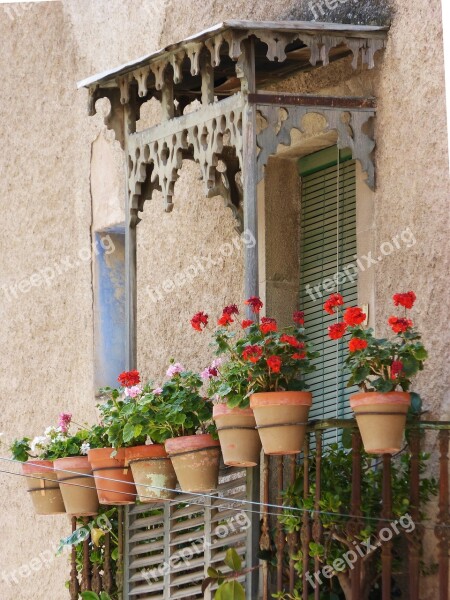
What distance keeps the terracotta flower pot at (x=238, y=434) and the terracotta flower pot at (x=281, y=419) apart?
233 millimetres

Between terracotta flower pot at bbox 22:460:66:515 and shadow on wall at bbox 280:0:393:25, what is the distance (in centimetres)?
288

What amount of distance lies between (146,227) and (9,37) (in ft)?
7.56

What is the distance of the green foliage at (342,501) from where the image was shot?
7902 mm

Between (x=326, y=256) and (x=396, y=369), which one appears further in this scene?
(x=326, y=256)

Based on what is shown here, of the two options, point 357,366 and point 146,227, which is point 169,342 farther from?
point 357,366

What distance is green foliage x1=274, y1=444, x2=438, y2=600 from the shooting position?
7902mm

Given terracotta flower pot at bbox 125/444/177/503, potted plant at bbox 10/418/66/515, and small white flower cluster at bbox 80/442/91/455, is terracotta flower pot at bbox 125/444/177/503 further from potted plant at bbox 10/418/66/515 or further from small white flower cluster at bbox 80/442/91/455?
potted plant at bbox 10/418/66/515

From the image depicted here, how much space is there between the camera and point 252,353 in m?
8.06

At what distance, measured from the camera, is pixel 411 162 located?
8.60 m

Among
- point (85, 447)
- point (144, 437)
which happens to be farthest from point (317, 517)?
point (85, 447)

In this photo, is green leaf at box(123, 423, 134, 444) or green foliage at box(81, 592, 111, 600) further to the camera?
green foliage at box(81, 592, 111, 600)

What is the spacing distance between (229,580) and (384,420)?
4.57 feet

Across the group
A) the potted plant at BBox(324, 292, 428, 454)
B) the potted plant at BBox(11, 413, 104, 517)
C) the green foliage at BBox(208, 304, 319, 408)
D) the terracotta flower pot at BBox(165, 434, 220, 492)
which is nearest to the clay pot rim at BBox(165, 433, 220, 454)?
the terracotta flower pot at BBox(165, 434, 220, 492)

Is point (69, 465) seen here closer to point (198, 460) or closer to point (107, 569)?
point (107, 569)
